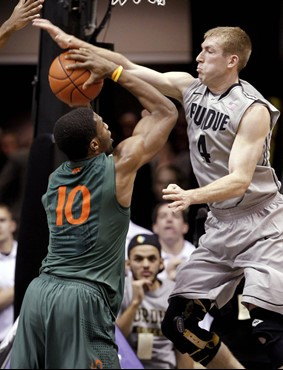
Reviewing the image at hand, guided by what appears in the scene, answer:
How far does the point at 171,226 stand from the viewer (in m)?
10.5

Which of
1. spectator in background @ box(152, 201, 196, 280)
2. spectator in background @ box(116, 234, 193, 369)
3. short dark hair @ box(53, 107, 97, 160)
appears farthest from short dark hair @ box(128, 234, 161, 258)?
short dark hair @ box(53, 107, 97, 160)

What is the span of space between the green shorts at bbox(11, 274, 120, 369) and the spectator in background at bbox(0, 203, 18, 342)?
278 cm

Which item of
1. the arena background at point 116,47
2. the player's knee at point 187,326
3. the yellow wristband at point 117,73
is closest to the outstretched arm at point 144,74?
the yellow wristband at point 117,73

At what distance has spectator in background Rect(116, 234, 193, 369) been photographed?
975cm

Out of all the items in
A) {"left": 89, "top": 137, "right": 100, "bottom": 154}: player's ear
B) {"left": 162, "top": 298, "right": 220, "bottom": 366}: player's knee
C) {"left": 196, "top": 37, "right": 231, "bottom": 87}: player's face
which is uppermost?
{"left": 196, "top": 37, "right": 231, "bottom": 87}: player's face

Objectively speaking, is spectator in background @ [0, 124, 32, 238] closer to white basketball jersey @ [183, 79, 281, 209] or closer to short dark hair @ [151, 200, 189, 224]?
short dark hair @ [151, 200, 189, 224]

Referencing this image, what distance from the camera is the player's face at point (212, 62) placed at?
298 inches

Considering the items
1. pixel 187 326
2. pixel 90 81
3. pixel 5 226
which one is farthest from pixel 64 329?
pixel 5 226

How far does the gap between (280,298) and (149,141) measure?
1.35m

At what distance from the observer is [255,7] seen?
33.0 ft

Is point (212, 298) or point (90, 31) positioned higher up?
point (90, 31)

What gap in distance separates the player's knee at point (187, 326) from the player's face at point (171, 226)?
2.74 meters

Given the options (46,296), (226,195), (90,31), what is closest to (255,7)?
(90,31)

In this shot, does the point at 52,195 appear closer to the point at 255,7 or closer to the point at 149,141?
the point at 149,141
